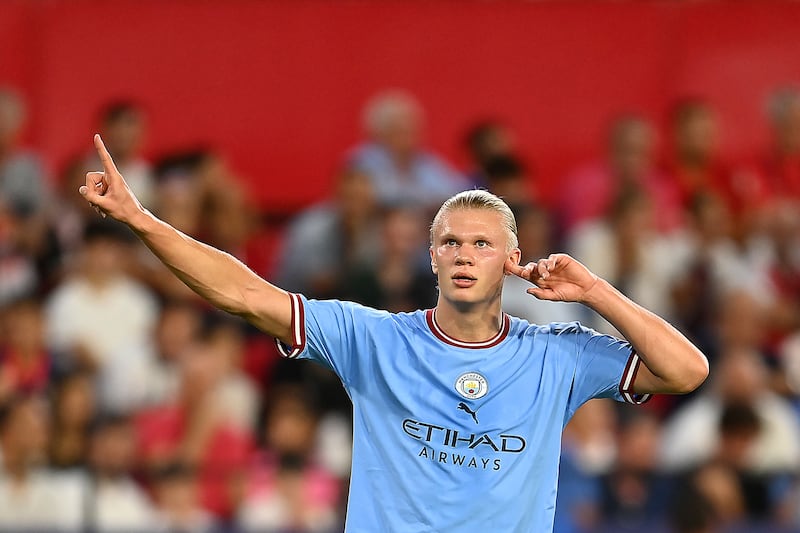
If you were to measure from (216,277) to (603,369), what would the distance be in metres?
1.37

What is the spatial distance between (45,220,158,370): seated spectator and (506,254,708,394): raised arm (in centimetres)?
509

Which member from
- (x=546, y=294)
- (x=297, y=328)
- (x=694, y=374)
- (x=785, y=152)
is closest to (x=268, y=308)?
(x=297, y=328)

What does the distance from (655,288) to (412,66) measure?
11.3 ft

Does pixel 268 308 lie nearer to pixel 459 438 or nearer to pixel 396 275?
pixel 459 438

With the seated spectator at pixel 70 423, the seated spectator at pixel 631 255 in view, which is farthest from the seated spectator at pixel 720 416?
the seated spectator at pixel 70 423

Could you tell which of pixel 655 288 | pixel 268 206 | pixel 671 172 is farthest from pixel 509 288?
pixel 268 206

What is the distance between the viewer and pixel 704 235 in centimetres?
1120

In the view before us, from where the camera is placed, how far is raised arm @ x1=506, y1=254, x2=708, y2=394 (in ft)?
17.2

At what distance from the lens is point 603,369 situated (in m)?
5.48

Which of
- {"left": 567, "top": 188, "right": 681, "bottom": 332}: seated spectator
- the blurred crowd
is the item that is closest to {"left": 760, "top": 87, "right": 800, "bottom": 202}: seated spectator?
the blurred crowd

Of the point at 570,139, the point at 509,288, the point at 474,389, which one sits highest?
the point at 570,139

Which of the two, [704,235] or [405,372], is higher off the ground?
[704,235]

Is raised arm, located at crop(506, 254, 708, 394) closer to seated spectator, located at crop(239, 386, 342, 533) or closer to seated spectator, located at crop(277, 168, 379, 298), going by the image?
seated spectator, located at crop(239, 386, 342, 533)

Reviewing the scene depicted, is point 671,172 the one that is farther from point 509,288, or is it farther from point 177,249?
point 177,249
